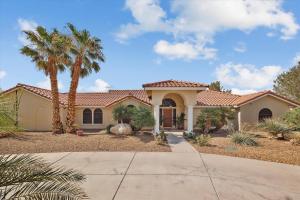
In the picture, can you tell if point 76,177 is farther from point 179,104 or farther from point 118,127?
point 179,104

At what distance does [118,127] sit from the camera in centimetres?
2292

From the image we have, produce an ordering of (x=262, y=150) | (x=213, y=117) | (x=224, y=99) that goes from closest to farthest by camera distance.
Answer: (x=262, y=150)
(x=213, y=117)
(x=224, y=99)

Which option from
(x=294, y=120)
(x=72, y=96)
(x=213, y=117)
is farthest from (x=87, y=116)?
(x=294, y=120)

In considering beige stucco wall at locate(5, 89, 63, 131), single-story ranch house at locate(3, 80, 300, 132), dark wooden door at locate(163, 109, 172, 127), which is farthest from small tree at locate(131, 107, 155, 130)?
beige stucco wall at locate(5, 89, 63, 131)

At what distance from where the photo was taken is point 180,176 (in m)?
10.9

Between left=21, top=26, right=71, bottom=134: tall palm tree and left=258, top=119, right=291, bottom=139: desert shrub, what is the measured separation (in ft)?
56.3

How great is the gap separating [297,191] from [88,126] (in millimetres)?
23968

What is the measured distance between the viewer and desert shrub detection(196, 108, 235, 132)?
2503 centimetres

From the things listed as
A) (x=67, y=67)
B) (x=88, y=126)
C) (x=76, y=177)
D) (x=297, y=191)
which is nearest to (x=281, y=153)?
(x=297, y=191)

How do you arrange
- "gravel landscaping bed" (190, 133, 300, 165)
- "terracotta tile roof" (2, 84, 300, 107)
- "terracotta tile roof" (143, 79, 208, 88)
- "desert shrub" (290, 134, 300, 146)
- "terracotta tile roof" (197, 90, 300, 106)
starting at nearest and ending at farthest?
"gravel landscaping bed" (190, 133, 300, 165) → "desert shrub" (290, 134, 300, 146) → "terracotta tile roof" (143, 79, 208, 88) → "terracotta tile roof" (197, 90, 300, 106) → "terracotta tile roof" (2, 84, 300, 107)

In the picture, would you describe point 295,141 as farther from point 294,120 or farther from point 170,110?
point 170,110

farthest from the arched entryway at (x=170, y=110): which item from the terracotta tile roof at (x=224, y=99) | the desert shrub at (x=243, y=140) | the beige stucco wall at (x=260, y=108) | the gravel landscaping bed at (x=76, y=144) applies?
the desert shrub at (x=243, y=140)

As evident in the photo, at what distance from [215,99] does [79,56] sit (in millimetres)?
16561

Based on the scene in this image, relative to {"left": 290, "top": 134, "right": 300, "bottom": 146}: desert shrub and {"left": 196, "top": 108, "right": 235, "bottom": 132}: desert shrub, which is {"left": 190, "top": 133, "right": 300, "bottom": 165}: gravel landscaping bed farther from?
{"left": 196, "top": 108, "right": 235, "bottom": 132}: desert shrub
